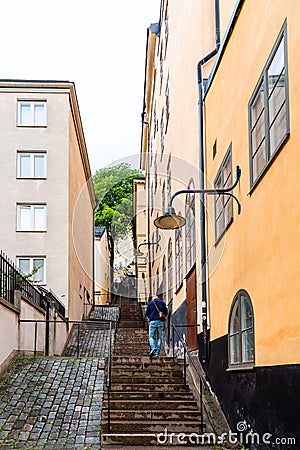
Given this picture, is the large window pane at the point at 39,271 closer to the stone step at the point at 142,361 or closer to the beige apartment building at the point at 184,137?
the beige apartment building at the point at 184,137

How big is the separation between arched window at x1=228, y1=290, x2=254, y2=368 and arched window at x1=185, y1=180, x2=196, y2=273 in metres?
4.27

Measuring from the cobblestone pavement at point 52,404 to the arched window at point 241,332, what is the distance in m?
2.43

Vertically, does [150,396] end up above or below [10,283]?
below

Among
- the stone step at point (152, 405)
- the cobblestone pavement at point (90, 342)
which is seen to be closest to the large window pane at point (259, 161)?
the stone step at point (152, 405)

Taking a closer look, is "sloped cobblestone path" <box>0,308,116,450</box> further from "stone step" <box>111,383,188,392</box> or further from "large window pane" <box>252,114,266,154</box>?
"large window pane" <box>252,114,266,154</box>

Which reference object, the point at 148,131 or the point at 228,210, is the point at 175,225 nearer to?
the point at 228,210

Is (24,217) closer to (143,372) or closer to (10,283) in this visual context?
(10,283)

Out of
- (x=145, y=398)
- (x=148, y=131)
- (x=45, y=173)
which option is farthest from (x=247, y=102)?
(x=148, y=131)

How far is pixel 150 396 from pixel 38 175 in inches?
725

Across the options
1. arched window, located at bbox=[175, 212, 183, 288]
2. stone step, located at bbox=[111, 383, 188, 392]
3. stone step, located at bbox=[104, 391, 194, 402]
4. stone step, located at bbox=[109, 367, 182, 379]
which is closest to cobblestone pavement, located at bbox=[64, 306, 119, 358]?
arched window, located at bbox=[175, 212, 183, 288]

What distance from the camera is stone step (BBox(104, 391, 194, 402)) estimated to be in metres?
12.6

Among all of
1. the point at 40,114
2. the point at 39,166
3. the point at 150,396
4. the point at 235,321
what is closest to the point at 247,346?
the point at 235,321

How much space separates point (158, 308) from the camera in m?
16.5

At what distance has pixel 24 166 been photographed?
30047 mm
